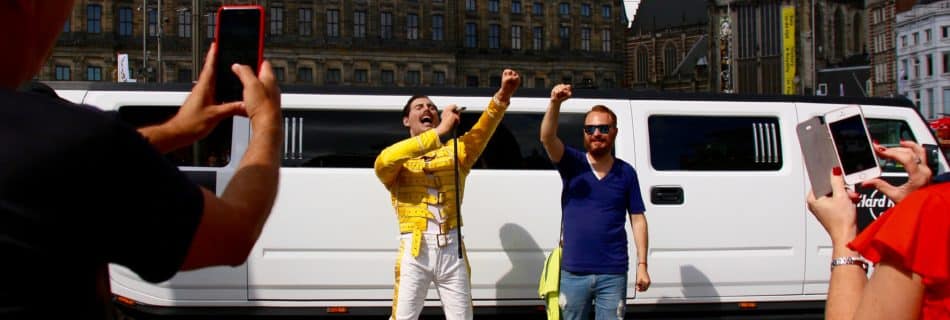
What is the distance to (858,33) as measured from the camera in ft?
316

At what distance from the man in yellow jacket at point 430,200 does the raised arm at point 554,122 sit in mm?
215

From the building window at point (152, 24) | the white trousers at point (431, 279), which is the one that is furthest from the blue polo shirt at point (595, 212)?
the building window at point (152, 24)

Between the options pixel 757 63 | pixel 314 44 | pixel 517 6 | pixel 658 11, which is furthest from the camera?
pixel 658 11

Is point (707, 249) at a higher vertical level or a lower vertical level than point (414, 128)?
lower

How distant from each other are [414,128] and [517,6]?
8090 centimetres

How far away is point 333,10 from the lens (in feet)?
251

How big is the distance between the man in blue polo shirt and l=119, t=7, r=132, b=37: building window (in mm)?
71529

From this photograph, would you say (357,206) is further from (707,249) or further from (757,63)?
(757,63)

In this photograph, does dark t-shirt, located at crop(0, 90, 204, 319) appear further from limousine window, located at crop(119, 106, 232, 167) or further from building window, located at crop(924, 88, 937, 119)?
building window, located at crop(924, 88, 937, 119)

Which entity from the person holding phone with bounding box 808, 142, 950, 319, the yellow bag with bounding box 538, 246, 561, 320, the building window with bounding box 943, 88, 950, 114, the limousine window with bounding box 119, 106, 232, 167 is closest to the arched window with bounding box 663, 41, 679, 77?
the building window with bounding box 943, 88, 950, 114

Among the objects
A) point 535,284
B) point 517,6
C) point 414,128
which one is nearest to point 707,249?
point 535,284

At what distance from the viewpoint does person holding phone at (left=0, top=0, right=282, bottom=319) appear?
48.8 inches

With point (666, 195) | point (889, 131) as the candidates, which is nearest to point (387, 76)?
point (889, 131)

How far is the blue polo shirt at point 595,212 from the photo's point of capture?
4.66m
